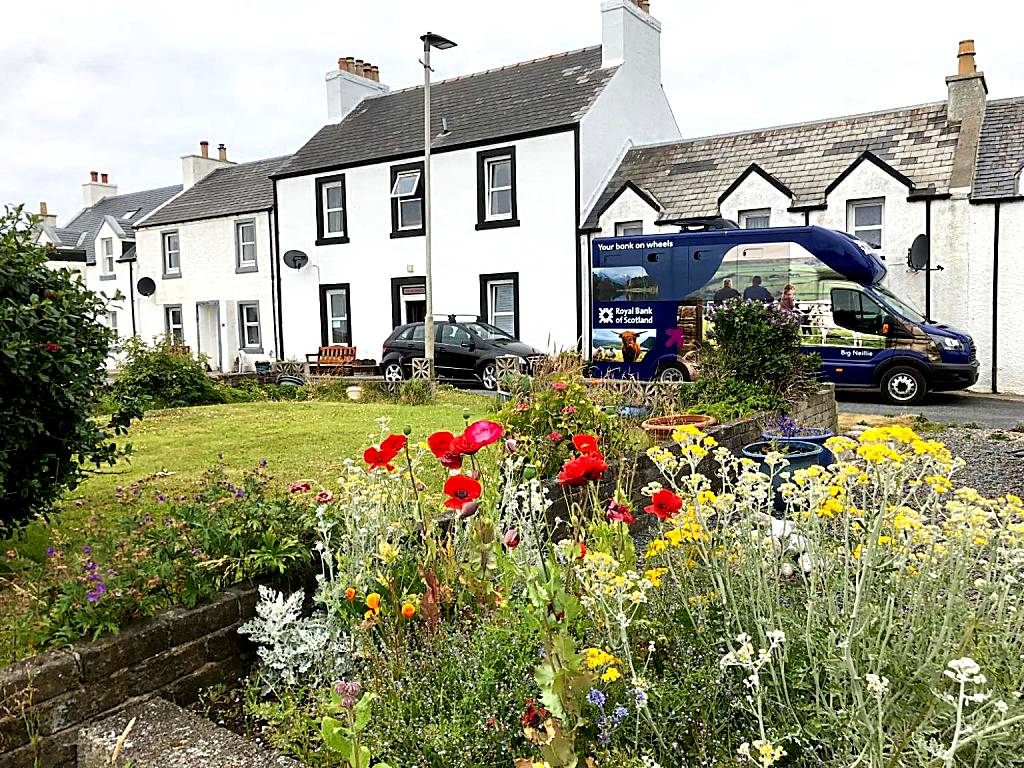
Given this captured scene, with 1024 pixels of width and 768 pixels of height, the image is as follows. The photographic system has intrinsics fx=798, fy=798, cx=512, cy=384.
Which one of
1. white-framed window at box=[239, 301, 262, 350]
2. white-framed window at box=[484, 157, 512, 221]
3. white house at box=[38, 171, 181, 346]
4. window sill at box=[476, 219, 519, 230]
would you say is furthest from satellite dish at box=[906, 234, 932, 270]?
white house at box=[38, 171, 181, 346]

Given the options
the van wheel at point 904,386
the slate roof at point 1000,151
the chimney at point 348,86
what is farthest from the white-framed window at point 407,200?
the slate roof at point 1000,151

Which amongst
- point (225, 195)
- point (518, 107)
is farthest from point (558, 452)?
point (225, 195)

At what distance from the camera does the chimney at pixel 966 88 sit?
54.2ft

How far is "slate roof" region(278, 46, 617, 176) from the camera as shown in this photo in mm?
20312

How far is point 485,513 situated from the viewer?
13.2ft

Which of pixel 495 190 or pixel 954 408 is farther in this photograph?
pixel 495 190

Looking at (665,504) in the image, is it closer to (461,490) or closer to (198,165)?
(461,490)

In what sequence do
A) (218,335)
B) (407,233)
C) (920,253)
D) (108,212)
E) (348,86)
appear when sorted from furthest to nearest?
1. (108,212)
2. (218,335)
3. (348,86)
4. (407,233)
5. (920,253)

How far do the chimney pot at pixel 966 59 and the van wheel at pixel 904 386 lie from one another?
6.94 meters

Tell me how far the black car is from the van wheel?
7045mm

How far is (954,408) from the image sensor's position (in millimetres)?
14062

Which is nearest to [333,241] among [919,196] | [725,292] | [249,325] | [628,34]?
[249,325]

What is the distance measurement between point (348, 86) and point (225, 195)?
610cm

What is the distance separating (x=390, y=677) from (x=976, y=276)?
1662 cm
